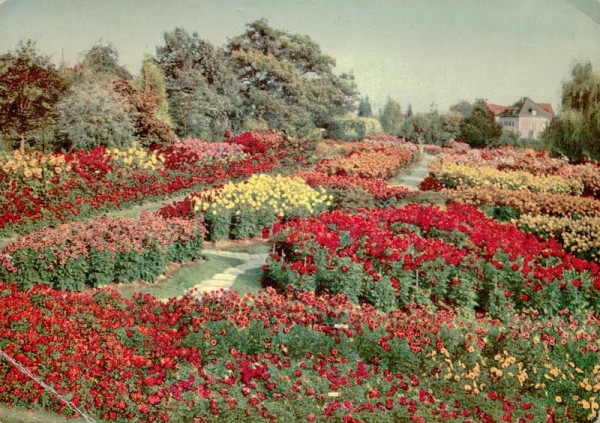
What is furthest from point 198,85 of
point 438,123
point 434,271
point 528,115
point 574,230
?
point 438,123

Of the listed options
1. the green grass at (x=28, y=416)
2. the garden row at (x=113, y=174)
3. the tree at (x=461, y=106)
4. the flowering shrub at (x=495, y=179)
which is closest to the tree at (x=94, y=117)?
the garden row at (x=113, y=174)

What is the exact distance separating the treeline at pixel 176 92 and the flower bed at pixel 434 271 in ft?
6.32

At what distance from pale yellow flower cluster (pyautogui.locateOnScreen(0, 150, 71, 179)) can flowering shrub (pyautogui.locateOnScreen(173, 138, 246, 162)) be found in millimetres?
3752

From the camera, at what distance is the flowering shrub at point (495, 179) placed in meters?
10.9

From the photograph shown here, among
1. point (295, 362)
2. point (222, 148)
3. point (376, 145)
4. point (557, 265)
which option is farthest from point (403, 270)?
point (376, 145)

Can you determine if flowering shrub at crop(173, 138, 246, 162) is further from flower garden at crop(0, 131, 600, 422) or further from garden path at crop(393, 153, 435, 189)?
garden path at crop(393, 153, 435, 189)

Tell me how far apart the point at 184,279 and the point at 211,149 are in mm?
6204

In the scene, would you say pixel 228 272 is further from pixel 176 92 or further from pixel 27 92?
pixel 176 92

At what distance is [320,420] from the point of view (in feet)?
13.1

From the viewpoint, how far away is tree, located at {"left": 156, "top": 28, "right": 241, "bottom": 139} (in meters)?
7.52

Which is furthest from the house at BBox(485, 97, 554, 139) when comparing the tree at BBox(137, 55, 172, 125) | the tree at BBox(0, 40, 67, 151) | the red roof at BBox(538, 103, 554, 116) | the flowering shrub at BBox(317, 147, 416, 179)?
the flowering shrub at BBox(317, 147, 416, 179)

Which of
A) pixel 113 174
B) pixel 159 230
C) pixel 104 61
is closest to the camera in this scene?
pixel 159 230

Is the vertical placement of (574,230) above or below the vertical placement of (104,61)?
below

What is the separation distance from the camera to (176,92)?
10336mm
